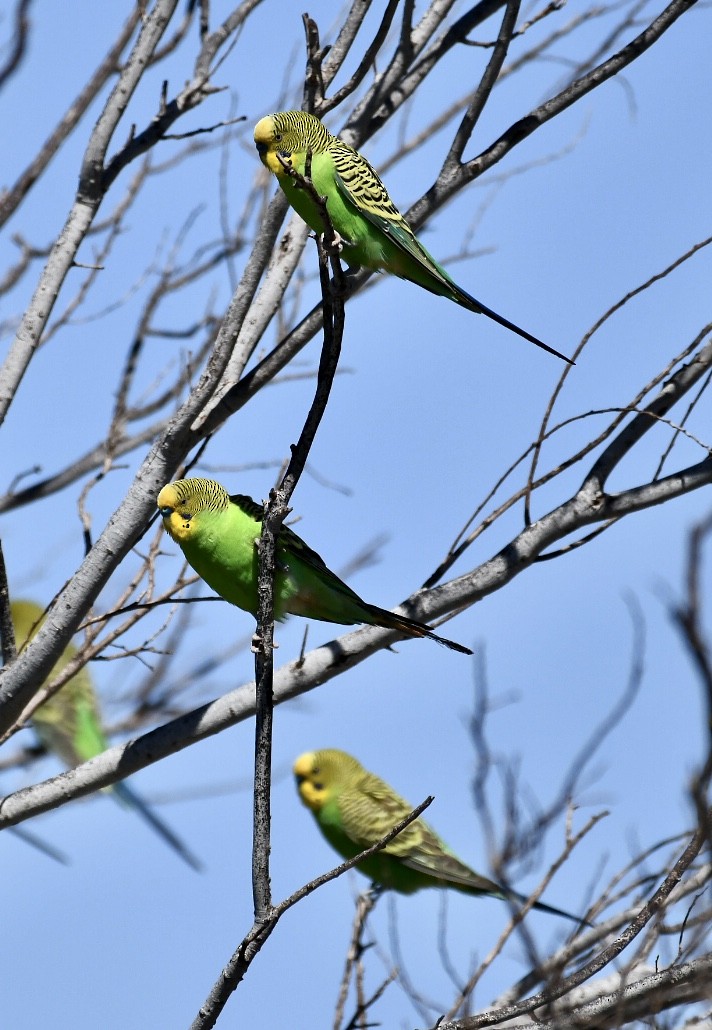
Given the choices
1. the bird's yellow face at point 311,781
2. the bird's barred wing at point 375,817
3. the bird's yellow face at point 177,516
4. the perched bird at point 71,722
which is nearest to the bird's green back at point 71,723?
the perched bird at point 71,722

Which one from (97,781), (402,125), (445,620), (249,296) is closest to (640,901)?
(445,620)

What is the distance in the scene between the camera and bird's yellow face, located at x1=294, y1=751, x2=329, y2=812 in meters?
5.82

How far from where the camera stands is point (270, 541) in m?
2.83

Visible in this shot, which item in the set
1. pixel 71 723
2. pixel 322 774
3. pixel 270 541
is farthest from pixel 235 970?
pixel 71 723

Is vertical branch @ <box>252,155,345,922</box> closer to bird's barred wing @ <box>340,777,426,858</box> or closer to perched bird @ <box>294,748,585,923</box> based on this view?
perched bird @ <box>294,748,585,923</box>

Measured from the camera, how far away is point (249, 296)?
3.79 metres

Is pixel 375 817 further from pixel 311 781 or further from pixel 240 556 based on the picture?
pixel 240 556

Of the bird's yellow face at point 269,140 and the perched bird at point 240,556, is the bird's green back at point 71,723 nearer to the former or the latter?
the perched bird at point 240,556

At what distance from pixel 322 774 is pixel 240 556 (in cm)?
253

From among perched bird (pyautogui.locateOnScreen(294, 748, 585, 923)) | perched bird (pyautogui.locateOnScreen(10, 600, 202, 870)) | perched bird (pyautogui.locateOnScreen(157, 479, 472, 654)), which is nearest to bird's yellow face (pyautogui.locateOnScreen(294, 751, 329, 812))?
perched bird (pyautogui.locateOnScreen(294, 748, 585, 923))

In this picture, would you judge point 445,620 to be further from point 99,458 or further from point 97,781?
point 99,458

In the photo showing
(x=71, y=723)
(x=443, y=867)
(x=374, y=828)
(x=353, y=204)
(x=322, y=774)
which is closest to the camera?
(x=353, y=204)

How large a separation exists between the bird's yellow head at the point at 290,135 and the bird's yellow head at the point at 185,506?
1.32 meters

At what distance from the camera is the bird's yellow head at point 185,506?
3.69 meters
